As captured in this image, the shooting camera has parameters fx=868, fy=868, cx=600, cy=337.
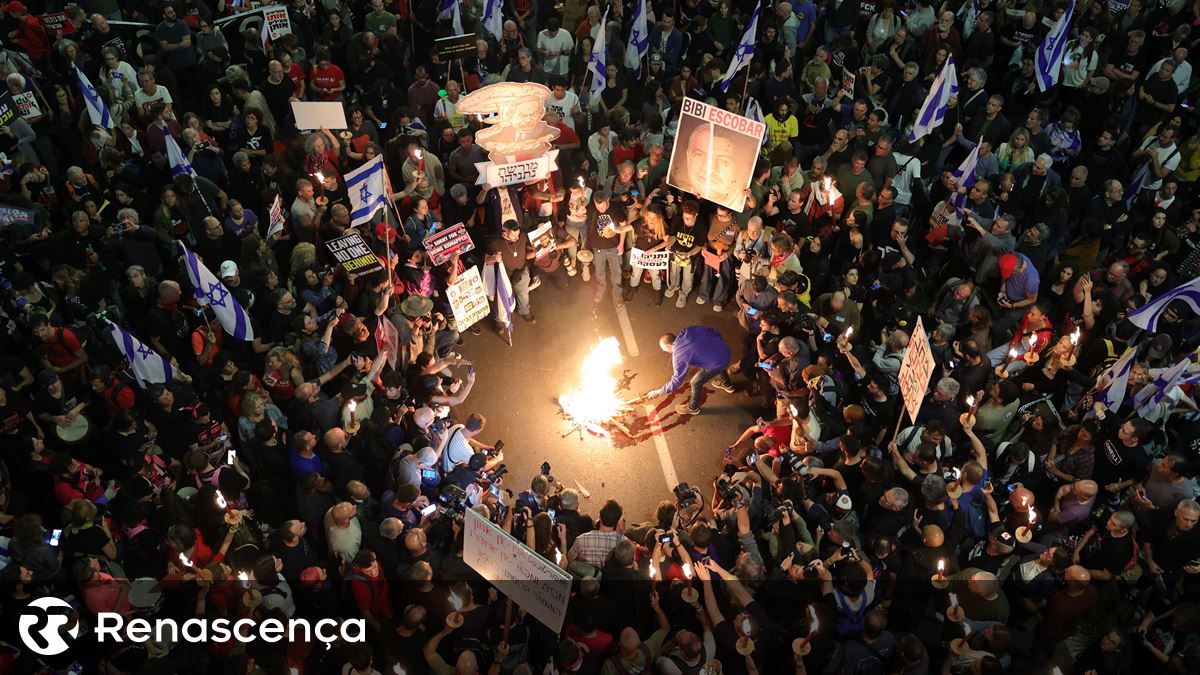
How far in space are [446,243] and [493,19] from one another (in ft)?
20.8

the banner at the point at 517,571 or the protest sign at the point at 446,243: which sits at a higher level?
the protest sign at the point at 446,243

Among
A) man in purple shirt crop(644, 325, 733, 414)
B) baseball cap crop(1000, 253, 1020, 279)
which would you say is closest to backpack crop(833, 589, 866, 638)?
man in purple shirt crop(644, 325, 733, 414)

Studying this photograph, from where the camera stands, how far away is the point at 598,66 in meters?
15.1

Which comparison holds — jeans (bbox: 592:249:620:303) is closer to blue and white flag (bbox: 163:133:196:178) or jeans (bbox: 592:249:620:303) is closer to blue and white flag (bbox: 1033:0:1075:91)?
blue and white flag (bbox: 163:133:196:178)

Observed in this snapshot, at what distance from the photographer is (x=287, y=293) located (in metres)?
10.6

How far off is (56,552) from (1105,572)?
33.6 feet

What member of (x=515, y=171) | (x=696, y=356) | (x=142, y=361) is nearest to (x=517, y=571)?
(x=696, y=356)

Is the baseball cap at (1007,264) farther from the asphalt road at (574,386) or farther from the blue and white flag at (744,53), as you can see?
the blue and white flag at (744,53)

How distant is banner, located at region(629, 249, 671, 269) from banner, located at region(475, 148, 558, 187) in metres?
1.80

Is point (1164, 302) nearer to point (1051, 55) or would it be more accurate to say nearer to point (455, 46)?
point (1051, 55)

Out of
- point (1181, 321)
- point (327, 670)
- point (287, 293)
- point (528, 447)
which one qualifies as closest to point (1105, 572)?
point (1181, 321)

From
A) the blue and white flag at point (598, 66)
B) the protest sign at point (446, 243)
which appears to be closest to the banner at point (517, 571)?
the protest sign at point (446, 243)

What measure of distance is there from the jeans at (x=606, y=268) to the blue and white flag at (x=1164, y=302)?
693 cm

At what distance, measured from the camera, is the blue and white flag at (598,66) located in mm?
14879
